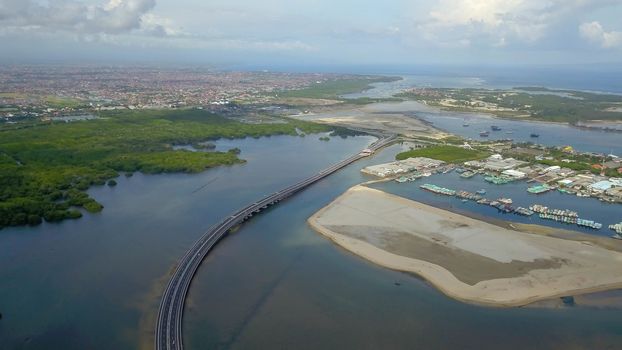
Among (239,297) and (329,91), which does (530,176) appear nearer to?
(239,297)

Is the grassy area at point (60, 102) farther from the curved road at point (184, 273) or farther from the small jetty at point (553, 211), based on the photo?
the small jetty at point (553, 211)

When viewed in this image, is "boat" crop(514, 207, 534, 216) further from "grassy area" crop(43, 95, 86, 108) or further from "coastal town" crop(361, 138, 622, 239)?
"grassy area" crop(43, 95, 86, 108)

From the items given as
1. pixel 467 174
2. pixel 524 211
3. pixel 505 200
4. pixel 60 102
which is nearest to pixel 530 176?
pixel 467 174

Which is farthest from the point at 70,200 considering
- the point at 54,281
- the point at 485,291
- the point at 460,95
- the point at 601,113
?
the point at 460,95

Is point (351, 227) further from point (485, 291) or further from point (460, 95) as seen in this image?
point (460, 95)

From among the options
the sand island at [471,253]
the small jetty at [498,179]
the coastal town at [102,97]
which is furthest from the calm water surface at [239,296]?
the coastal town at [102,97]

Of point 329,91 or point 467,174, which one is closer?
point 467,174
